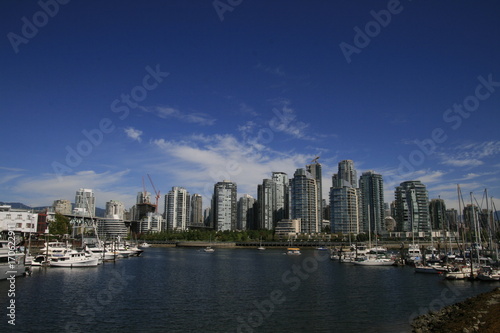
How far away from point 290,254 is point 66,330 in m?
139

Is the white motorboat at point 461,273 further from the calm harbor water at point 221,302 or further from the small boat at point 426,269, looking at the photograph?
the small boat at point 426,269

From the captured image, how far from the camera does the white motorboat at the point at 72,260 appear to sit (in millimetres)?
76938

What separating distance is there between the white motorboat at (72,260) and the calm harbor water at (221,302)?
1046 centimetres

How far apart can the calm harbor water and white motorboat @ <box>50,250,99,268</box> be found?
1046 centimetres

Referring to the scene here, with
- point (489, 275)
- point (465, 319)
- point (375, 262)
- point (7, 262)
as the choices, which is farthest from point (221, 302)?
point (375, 262)

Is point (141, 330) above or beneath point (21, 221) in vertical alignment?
beneath

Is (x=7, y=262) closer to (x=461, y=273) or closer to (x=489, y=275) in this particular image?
(x=461, y=273)

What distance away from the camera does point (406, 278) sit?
220 feet

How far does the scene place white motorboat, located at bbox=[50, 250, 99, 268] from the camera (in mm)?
76938

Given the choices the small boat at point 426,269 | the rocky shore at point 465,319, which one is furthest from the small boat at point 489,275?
the rocky shore at point 465,319

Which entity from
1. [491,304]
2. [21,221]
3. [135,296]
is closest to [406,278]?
[491,304]

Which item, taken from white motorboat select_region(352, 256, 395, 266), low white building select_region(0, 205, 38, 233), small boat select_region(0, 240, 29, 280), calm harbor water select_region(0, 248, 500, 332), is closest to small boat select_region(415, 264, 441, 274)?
calm harbor water select_region(0, 248, 500, 332)

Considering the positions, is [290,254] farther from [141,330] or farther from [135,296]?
[141,330]

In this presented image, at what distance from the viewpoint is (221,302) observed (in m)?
42.9
